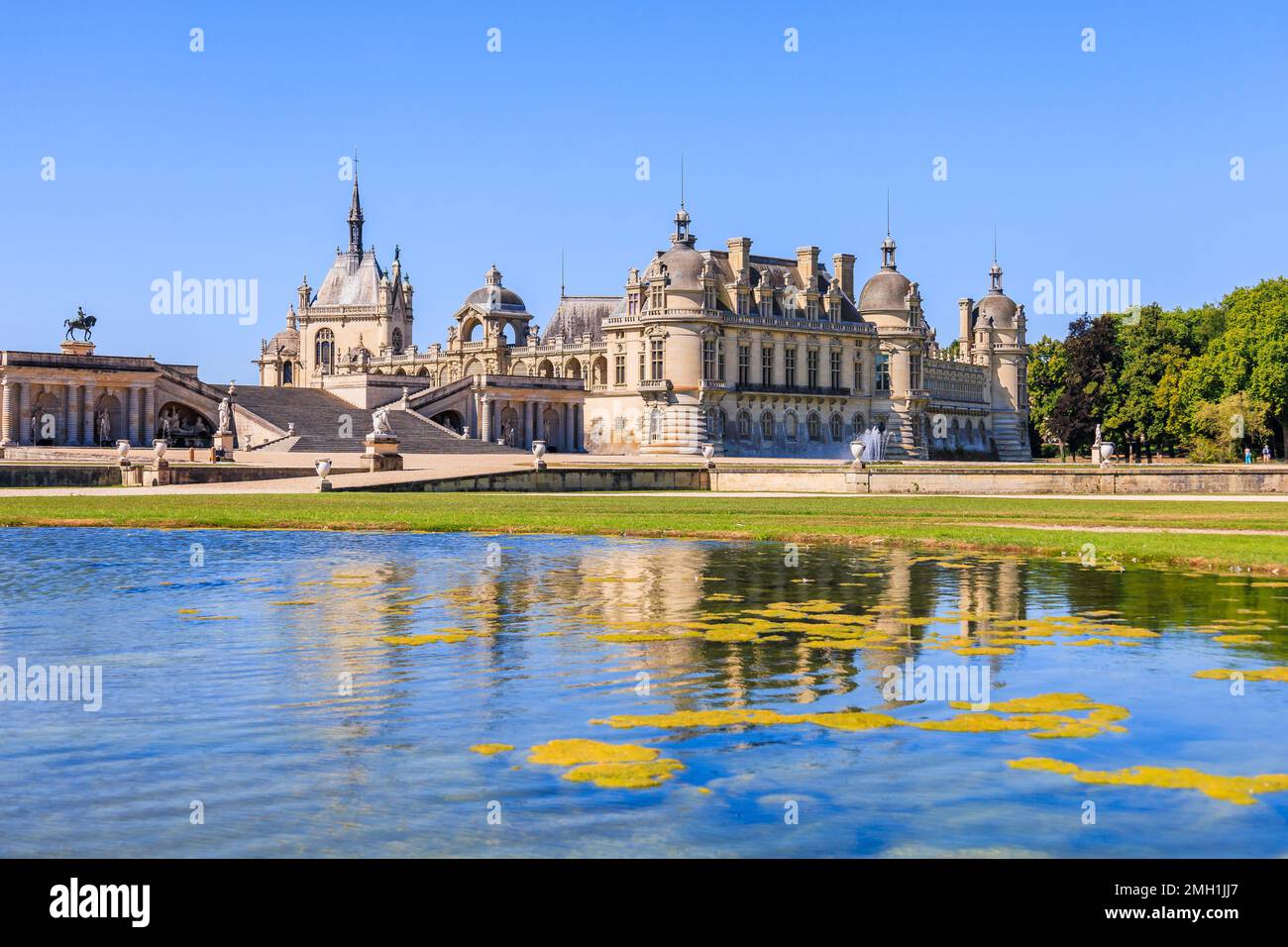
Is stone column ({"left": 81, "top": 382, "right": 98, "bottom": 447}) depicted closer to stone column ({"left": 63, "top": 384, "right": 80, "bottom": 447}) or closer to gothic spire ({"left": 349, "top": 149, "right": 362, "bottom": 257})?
stone column ({"left": 63, "top": 384, "right": 80, "bottom": 447})

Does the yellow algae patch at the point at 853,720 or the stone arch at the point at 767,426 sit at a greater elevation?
the stone arch at the point at 767,426

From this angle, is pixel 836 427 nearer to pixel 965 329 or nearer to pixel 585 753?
pixel 965 329

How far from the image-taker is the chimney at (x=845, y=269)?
105812mm

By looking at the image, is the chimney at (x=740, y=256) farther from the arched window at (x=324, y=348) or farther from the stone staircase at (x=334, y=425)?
the arched window at (x=324, y=348)

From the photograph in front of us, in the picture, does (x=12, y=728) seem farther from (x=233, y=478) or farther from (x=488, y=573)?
(x=233, y=478)

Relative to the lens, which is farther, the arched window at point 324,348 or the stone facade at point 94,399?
the arched window at point 324,348

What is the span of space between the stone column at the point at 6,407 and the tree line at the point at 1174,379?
70.2m

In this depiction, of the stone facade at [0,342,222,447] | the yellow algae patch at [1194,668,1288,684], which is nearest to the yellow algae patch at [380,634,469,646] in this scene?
the yellow algae patch at [1194,668,1288,684]

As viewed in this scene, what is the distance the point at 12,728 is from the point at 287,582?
410 inches

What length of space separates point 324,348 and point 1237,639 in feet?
411

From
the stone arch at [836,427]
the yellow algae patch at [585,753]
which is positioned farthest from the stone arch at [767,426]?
the yellow algae patch at [585,753]

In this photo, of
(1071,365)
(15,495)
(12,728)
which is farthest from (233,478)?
(1071,365)

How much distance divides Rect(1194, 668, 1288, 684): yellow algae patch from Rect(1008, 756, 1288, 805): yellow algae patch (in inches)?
155

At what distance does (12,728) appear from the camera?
41.7 ft
